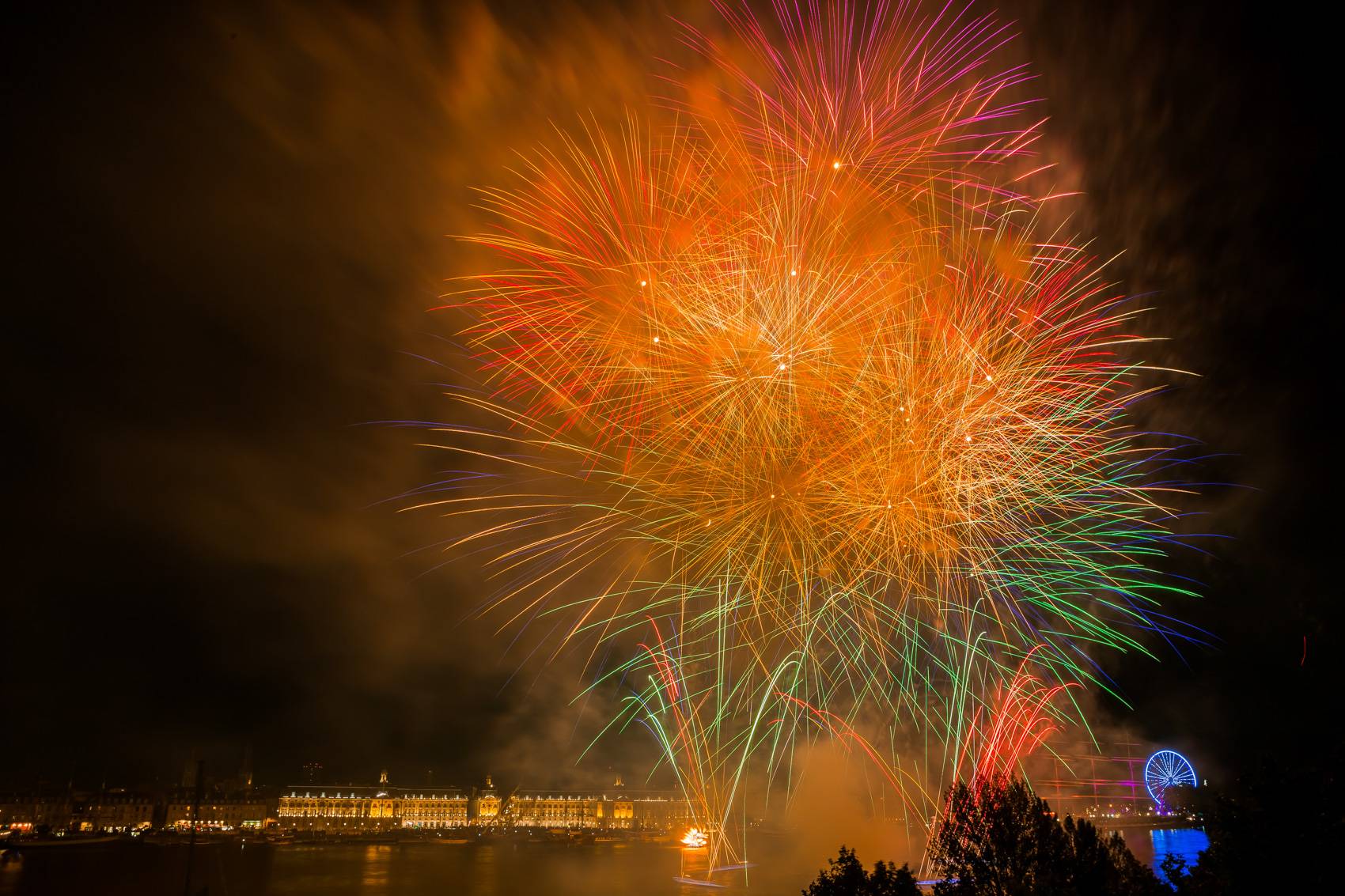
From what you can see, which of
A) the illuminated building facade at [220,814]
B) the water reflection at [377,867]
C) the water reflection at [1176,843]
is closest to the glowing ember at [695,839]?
the water reflection at [377,867]

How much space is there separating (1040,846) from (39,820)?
14419 centimetres

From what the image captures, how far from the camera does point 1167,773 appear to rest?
219 ft

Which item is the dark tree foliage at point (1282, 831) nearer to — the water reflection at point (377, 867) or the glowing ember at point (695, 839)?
the water reflection at point (377, 867)

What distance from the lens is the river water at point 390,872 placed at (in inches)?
1978

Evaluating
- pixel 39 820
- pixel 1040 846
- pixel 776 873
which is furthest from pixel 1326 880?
pixel 39 820

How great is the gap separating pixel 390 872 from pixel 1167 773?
2554 inches

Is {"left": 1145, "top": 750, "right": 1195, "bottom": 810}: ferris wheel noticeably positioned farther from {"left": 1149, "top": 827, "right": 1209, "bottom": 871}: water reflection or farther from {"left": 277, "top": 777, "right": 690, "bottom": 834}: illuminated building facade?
{"left": 277, "top": 777, "right": 690, "bottom": 834}: illuminated building facade

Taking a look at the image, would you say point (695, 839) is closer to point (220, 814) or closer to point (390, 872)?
point (390, 872)

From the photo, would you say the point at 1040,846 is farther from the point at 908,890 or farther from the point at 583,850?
the point at 583,850

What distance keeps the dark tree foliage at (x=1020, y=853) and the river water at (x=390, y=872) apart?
116 feet

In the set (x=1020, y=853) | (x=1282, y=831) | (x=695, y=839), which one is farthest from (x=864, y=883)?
(x=695, y=839)

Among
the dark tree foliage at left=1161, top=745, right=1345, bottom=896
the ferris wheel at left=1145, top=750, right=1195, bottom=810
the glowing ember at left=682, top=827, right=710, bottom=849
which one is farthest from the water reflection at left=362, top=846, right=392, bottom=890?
the ferris wheel at left=1145, top=750, right=1195, bottom=810

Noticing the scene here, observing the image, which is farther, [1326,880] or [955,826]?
[955,826]

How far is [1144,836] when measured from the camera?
6888 cm
